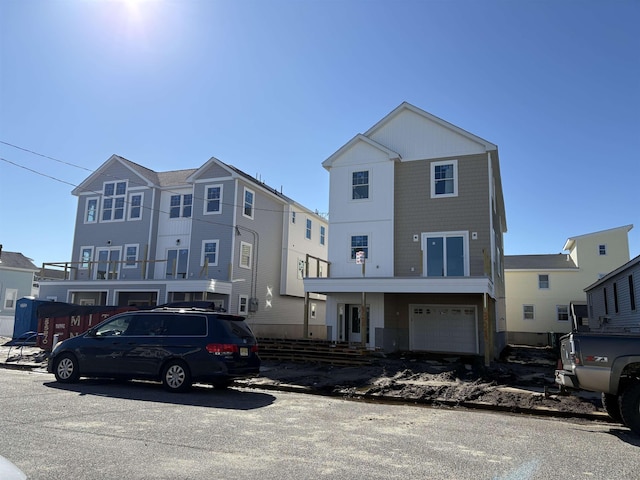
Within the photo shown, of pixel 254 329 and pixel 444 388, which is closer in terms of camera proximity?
pixel 444 388

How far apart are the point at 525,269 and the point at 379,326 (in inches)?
756

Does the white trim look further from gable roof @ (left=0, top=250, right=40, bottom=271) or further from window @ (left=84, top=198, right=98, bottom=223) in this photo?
gable roof @ (left=0, top=250, right=40, bottom=271)

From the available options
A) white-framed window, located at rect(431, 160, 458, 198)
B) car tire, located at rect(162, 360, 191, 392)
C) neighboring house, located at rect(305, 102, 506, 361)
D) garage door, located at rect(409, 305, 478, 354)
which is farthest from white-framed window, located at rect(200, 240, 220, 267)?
car tire, located at rect(162, 360, 191, 392)

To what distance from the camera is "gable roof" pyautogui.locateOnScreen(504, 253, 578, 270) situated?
35500 millimetres

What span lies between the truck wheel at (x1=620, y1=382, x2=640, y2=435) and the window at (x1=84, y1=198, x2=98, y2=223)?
93.1 ft

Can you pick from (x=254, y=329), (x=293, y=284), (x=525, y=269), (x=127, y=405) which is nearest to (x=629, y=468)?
(x=127, y=405)

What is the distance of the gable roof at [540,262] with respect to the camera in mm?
35500

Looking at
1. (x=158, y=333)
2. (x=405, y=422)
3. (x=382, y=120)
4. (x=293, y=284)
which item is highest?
(x=382, y=120)

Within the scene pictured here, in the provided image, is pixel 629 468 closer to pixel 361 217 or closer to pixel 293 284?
pixel 361 217

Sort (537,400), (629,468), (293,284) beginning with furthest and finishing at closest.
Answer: (293,284) → (537,400) → (629,468)

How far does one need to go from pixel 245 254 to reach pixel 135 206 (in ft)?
24.1

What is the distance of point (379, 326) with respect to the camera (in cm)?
2098

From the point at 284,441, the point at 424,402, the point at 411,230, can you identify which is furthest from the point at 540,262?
the point at 284,441

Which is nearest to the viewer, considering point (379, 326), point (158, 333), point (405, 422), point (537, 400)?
point (405, 422)
